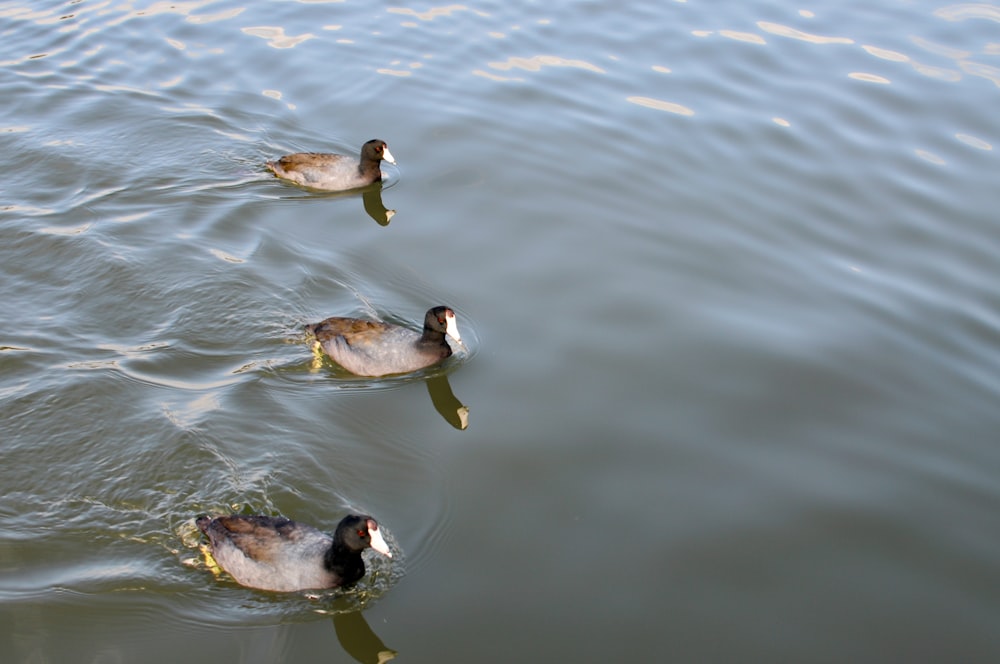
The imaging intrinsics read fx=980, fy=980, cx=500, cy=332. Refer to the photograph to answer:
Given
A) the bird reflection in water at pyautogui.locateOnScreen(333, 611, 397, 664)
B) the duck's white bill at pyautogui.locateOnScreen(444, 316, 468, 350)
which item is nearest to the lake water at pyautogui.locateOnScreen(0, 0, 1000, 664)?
the bird reflection in water at pyautogui.locateOnScreen(333, 611, 397, 664)

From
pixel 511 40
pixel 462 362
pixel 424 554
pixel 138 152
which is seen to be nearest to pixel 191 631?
pixel 424 554

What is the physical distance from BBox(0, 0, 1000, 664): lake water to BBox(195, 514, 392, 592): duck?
0.12 m

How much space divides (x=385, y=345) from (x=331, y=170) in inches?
146

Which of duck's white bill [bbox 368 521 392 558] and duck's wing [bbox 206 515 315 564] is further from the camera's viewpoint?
duck's wing [bbox 206 515 315 564]

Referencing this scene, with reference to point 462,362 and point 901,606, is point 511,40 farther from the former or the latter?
point 901,606

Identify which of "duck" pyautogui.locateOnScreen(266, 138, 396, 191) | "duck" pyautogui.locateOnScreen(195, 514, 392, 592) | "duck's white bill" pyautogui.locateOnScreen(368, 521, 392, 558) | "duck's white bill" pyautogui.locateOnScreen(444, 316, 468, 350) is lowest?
"duck" pyautogui.locateOnScreen(195, 514, 392, 592)

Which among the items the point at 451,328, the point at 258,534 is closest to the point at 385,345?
the point at 451,328

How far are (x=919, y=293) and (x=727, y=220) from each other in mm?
2009

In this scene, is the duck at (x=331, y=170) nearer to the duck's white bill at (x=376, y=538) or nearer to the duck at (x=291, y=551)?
the duck at (x=291, y=551)

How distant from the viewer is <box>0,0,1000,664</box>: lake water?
5.84 metres

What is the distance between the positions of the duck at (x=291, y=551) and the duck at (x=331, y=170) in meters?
5.71

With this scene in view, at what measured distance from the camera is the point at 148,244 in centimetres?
965

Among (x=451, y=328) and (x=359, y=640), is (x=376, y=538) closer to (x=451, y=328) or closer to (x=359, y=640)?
(x=359, y=640)

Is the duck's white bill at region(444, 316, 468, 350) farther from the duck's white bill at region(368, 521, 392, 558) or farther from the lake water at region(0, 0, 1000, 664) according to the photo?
the duck's white bill at region(368, 521, 392, 558)
